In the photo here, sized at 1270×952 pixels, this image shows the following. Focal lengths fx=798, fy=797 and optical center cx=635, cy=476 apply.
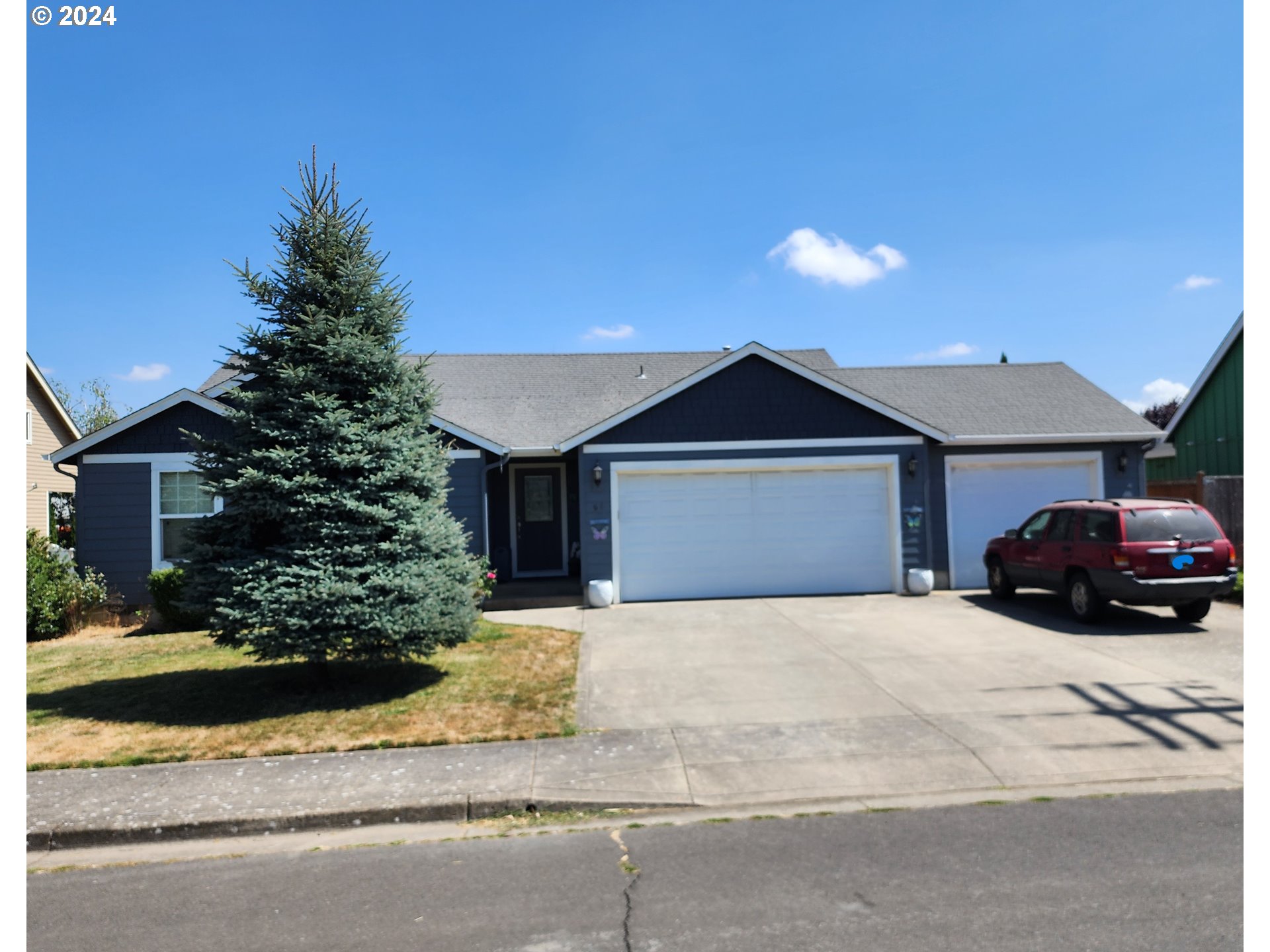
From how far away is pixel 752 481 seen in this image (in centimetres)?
1445

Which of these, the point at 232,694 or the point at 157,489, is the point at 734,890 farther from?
the point at 157,489

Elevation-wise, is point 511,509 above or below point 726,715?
above

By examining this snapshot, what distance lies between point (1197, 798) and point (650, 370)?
52.5ft

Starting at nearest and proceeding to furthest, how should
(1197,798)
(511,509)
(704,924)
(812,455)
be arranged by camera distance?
(704,924), (1197,798), (812,455), (511,509)

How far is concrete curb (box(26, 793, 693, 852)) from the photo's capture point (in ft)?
18.0

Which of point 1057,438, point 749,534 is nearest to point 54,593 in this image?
point 749,534

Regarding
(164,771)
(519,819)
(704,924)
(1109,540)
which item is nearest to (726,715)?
(519,819)

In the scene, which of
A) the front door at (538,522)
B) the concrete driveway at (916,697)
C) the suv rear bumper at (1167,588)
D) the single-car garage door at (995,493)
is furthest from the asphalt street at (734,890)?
the front door at (538,522)

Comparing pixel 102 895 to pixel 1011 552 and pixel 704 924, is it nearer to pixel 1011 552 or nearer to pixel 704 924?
pixel 704 924

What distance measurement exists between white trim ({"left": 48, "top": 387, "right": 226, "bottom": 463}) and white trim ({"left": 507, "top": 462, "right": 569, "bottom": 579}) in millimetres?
5833

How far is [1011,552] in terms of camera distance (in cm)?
1316

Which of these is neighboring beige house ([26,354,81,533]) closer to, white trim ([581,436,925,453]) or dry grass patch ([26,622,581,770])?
dry grass patch ([26,622,581,770])

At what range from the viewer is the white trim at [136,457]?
13.6 m

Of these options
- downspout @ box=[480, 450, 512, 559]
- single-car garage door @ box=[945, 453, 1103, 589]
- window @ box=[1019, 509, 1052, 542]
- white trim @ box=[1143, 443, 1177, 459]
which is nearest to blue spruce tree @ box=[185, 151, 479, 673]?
downspout @ box=[480, 450, 512, 559]
